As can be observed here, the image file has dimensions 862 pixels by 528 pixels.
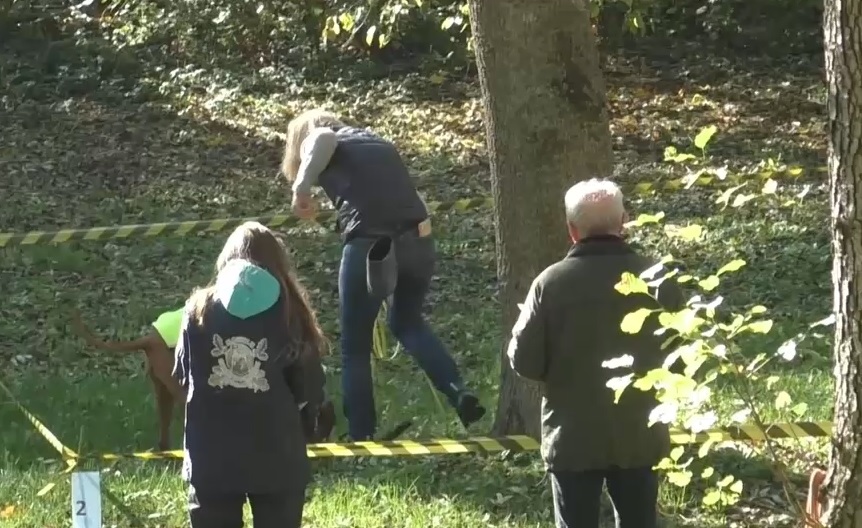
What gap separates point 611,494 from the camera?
478 centimetres

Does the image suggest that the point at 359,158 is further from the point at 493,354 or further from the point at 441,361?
the point at 493,354

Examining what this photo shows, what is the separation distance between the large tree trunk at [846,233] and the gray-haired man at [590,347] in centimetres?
82

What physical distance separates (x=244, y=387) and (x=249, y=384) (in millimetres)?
21

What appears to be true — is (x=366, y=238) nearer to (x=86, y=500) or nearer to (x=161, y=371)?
(x=161, y=371)

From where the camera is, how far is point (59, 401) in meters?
9.19

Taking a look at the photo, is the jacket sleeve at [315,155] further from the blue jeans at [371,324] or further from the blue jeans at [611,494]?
the blue jeans at [611,494]

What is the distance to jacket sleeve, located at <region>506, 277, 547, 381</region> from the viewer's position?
4.55 meters

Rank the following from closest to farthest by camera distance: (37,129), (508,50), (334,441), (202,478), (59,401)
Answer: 1. (202,478)
2. (508,50)
3. (334,441)
4. (59,401)
5. (37,129)

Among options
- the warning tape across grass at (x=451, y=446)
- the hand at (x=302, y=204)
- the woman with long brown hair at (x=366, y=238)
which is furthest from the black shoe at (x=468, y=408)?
the hand at (x=302, y=204)

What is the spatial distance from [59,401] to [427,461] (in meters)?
3.43

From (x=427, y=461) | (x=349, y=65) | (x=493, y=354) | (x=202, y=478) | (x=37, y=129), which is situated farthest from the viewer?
(x=349, y=65)

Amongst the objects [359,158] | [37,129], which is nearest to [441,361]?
[359,158]

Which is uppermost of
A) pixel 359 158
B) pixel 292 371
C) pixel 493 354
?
pixel 359 158

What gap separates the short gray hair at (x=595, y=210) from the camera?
453 centimetres
